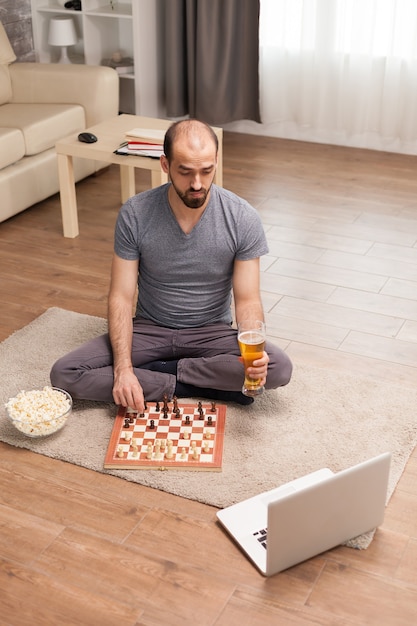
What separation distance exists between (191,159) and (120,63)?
123 inches

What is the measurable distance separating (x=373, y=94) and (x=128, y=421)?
307 cm

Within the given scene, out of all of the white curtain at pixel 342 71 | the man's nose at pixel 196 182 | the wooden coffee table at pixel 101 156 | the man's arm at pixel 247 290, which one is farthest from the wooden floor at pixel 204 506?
the white curtain at pixel 342 71

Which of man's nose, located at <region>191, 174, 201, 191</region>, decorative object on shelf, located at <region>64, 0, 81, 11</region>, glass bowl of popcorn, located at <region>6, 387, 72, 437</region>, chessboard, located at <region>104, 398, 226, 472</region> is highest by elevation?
man's nose, located at <region>191, 174, 201, 191</region>

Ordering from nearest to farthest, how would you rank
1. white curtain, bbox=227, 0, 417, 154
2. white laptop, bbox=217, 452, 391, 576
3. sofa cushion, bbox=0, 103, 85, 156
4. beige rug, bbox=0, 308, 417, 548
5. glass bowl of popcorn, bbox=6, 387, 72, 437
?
1. white laptop, bbox=217, 452, 391, 576
2. beige rug, bbox=0, 308, 417, 548
3. glass bowl of popcorn, bbox=6, 387, 72, 437
4. sofa cushion, bbox=0, 103, 85, 156
5. white curtain, bbox=227, 0, 417, 154

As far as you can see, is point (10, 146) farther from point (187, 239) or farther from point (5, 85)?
point (187, 239)

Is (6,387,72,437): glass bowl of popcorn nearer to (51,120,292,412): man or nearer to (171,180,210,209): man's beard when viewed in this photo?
(51,120,292,412): man

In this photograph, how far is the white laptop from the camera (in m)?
2.00

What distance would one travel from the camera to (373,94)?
4957 mm

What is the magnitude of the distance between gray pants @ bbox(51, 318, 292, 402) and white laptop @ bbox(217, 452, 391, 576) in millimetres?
512

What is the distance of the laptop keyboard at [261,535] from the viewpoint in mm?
2189

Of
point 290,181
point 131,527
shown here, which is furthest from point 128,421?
point 290,181

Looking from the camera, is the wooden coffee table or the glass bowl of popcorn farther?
the wooden coffee table

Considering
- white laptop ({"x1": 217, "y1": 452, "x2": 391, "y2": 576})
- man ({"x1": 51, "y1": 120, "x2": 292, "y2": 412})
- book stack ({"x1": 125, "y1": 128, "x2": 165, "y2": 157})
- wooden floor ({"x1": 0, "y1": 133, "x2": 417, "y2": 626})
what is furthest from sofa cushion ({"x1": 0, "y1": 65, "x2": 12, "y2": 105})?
white laptop ({"x1": 217, "y1": 452, "x2": 391, "y2": 576})

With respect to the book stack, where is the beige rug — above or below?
below
